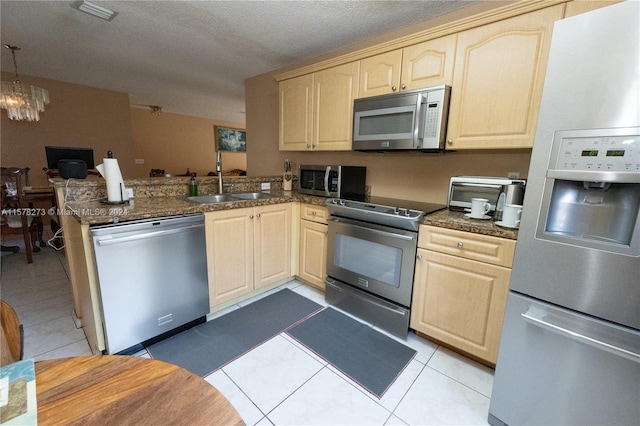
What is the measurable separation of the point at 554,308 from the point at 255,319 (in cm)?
183

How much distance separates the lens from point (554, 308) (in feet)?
3.55

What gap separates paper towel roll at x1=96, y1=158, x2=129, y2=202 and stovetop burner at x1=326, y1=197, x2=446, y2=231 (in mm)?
1461

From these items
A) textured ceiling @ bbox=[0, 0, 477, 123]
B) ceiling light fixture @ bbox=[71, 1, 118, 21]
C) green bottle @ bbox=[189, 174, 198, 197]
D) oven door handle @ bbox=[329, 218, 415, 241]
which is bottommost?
oven door handle @ bbox=[329, 218, 415, 241]

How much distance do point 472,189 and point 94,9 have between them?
3.10 m

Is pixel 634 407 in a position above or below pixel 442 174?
below

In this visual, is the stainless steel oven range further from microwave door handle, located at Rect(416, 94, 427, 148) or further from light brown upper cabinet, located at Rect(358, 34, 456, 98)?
light brown upper cabinet, located at Rect(358, 34, 456, 98)

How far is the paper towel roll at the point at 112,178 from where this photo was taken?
5.65 feet

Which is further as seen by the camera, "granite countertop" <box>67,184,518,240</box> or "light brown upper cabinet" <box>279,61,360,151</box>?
"light brown upper cabinet" <box>279,61,360,151</box>

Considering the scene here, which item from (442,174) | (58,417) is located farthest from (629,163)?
(58,417)

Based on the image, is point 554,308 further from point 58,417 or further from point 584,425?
point 58,417

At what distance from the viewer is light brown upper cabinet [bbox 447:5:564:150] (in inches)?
57.7

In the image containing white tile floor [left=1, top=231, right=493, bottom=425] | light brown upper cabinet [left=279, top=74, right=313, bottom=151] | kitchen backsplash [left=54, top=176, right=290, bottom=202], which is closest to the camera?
white tile floor [left=1, top=231, right=493, bottom=425]

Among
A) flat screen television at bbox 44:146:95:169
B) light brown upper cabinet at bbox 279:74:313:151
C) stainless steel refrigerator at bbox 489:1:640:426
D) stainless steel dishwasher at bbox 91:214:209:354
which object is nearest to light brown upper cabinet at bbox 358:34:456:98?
light brown upper cabinet at bbox 279:74:313:151

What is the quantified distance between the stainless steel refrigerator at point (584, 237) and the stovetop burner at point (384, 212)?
665mm
